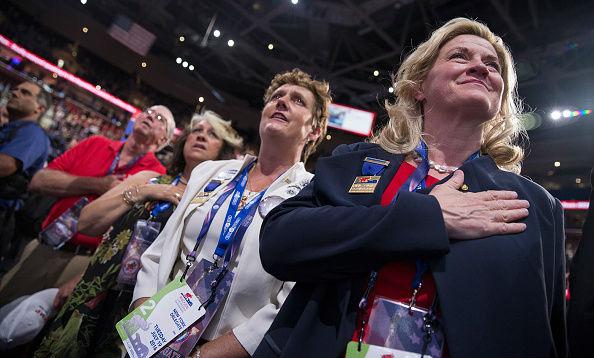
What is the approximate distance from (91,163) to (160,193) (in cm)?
100

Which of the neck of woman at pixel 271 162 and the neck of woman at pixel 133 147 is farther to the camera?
the neck of woman at pixel 133 147

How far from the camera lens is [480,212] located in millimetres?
862

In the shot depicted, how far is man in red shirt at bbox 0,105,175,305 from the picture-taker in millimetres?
2271

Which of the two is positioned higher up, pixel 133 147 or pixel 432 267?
pixel 133 147

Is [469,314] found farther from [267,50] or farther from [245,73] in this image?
[245,73]

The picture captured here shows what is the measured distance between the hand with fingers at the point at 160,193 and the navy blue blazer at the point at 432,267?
1.12 m

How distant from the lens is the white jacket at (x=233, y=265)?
1278 millimetres

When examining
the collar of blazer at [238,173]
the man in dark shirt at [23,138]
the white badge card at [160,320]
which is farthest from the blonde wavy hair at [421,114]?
the man in dark shirt at [23,138]

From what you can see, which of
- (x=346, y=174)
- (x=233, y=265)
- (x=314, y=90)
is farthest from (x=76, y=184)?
(x=346, y=174)

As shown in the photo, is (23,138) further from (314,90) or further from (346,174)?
(346,174)

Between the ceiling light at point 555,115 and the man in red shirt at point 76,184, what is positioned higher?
the ceiling light at point 555,115

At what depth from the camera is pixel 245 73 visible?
610 inches

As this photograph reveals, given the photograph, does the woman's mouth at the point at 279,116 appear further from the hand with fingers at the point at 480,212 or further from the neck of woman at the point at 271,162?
the hand with fingers at the point at 480,212

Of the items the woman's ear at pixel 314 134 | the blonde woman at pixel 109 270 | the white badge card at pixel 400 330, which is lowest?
Answer: the blonde woman at pixel 109 270
